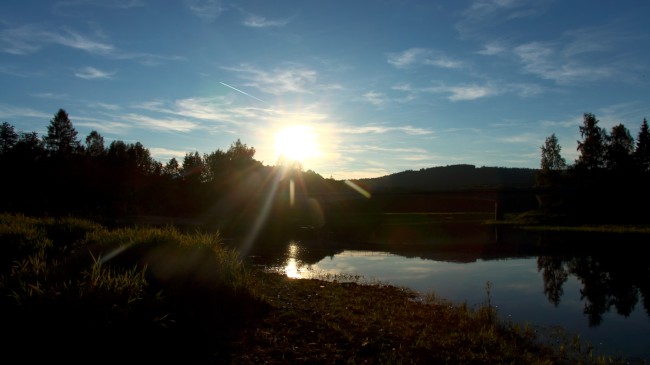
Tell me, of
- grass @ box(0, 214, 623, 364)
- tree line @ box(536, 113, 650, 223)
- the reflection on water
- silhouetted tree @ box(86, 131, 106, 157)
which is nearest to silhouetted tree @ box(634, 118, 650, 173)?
tree line @ box(536, 113, 650, 223)

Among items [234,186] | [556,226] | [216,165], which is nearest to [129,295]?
[556,226]

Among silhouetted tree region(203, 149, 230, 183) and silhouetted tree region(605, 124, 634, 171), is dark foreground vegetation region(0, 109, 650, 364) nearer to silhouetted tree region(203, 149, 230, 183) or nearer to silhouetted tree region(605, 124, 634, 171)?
silhouetted tree region(605, 124, 634, 171)

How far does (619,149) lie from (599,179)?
1241 centimetres

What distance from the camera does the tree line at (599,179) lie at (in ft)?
264

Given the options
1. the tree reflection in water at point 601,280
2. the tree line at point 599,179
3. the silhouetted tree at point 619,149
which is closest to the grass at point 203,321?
the tree reflection in water at point 601,280

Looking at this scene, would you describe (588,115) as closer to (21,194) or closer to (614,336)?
(614,336)

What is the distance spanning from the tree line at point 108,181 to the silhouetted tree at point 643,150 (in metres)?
70.5

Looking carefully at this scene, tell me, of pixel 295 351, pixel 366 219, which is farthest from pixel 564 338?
pixel 366 219

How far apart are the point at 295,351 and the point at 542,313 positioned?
13298mm

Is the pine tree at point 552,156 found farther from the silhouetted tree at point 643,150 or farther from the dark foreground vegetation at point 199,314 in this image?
the dark foreground vegetation at point 199,314

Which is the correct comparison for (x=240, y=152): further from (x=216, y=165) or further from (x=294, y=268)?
(x=294, y=268)

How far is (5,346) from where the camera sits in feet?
26.8

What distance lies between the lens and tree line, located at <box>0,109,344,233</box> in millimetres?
68375

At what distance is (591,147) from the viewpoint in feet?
330
